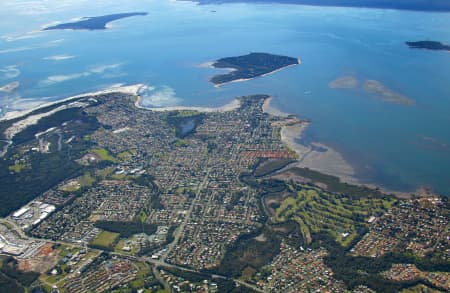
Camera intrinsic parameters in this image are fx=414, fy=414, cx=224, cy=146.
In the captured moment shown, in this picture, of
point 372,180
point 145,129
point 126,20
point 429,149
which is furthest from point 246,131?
point 126,20

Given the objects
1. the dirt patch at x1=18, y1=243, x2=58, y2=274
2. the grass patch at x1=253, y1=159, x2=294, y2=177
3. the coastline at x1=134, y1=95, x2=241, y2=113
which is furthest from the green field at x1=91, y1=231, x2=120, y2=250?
the coastline at x1=134, y1=95, x2=241, y2=113

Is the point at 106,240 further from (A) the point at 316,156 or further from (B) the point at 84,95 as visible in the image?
(B) the point at 84,95

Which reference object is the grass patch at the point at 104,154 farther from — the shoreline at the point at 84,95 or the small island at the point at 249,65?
the small island at the point at 249,65

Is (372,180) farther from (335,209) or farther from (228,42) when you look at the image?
(228,42)

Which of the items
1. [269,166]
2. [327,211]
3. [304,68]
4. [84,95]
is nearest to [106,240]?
[269,166]

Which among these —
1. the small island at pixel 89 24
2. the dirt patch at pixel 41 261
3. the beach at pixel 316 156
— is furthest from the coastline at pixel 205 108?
the small island at pixel 89 24

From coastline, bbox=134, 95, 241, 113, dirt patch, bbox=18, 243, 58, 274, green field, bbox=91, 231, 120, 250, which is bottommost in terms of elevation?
dirt patch, bbox=18, 243, 58, 274

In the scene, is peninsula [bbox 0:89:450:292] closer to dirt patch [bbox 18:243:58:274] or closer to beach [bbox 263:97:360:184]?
dirt patch [bbox 18:243:58:274]
